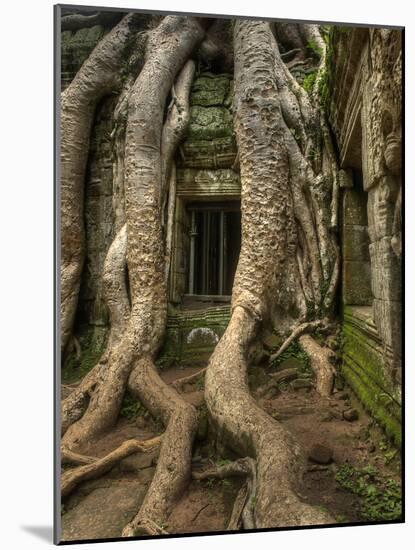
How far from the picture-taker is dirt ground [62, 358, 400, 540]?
2.52 meters

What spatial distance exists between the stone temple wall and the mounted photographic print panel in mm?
12

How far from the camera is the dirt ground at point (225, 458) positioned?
2.52m

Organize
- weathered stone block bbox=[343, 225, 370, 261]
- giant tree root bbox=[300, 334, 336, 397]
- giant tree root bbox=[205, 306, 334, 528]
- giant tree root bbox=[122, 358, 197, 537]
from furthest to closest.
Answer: weathered stone block bbox=[343, 225, 370, 261] → giant tree root bbox=[300, 334, 336, 397] → giant tree root bbox=[122, 358, 197, 537] → giant tree root bbox=[205, 306, 334, 528]

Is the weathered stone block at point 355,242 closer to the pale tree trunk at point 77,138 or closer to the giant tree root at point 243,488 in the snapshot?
the giant tree root at point 243,488

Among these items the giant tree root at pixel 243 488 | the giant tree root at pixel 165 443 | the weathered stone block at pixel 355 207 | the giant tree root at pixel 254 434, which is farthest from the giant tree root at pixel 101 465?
the weathered stone block at pixel 355 207

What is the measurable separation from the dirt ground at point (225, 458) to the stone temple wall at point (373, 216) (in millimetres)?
187

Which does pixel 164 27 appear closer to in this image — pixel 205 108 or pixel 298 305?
pixel 205 108

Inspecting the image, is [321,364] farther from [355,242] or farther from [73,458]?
[73,458]

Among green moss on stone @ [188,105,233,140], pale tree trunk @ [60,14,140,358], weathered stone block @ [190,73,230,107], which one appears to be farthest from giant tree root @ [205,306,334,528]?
weathered stone block @ [190,73,230,107]

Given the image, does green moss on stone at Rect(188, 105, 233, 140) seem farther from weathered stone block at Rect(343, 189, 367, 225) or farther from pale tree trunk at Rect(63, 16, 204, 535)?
weathered stone block at Rect(343, 189, 367, 225)

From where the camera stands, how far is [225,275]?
341cm

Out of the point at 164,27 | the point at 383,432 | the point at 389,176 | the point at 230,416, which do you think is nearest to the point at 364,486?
the point at 383,432

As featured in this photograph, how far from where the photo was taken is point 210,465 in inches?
108

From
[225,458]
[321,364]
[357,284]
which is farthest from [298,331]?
[225,458]
